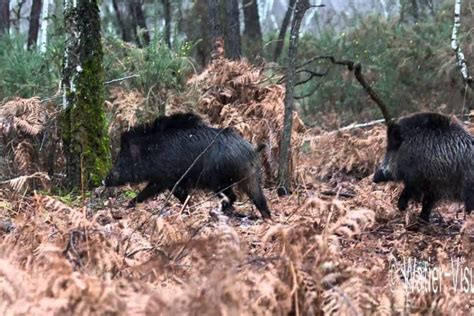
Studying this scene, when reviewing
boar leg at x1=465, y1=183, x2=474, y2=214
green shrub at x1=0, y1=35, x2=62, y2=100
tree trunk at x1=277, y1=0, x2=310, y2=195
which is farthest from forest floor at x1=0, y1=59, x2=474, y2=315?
green shrub at x1=0, y1=35, x2=62, y2=100

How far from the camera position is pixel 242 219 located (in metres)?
9.23

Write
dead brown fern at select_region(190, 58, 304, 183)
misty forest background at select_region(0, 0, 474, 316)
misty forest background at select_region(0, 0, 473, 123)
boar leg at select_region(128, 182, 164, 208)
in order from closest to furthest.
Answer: misty forest background at select_region(0, 0, 474, 316) < boar leg at select_region(128, 182, 164, 208) < dead brown fern at select_region(190, 58, 304, 183) < misty forest background at select_region(0, 0, 473, 123)

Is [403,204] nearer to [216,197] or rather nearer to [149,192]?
[216,197]

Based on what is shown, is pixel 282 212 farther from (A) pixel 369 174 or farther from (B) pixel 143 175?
(A) pixel 369 174

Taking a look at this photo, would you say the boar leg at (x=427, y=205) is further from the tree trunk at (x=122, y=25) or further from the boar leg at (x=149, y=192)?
the tree trunk at (x=122, y=25)

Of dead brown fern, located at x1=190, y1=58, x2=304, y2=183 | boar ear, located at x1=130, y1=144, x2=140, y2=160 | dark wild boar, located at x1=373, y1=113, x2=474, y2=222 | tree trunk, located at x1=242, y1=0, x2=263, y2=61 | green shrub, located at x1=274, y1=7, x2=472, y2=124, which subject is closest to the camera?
dark wild boar, located at x1=373, y1=113, x2=474, y2=222

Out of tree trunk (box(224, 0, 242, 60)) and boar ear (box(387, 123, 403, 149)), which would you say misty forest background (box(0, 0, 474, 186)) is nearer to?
tree trunk (box(224, 0, 242, 60))

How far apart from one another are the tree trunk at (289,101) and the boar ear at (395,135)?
1.74 metres

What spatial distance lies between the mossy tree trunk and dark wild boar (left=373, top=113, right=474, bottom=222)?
3.59 meters

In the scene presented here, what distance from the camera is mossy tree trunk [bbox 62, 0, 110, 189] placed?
28.9ft

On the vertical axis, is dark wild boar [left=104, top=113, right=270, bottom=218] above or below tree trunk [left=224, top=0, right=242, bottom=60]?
below

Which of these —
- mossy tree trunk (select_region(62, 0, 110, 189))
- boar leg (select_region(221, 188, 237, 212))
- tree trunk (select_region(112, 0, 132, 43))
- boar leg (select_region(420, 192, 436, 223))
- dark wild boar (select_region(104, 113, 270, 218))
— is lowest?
boar leg (select_region(420, 192, 436, 223))

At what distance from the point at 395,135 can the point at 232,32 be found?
768 cm

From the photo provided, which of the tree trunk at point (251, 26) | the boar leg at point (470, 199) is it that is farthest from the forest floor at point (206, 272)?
the tree trunk at point (251, 26)
